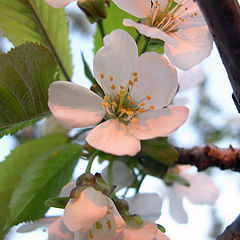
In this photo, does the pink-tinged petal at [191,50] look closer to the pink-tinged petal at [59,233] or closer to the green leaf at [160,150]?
the green leaf at [160,150]

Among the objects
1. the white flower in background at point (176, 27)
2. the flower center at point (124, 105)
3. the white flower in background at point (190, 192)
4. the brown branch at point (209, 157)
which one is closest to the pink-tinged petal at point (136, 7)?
the white flower in background at point (176, 27)

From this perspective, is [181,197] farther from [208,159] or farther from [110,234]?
[110,234]

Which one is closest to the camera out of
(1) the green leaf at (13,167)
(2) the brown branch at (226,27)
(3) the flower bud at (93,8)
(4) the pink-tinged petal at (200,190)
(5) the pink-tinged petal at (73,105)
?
(2) the brown branch at (226,27)

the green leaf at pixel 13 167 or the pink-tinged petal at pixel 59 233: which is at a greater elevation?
the green leaf at pixel 13 167

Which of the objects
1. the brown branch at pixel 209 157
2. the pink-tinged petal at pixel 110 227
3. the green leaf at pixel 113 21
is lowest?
the brown branch at pixel 209 157

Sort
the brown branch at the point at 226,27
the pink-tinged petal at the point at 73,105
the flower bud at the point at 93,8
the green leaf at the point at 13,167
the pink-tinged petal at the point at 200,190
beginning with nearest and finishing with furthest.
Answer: the brown branch at the point at 226,27
the pink-tinged petal at the point at 73,105
the flower bud at the point at 93,8
the green leaf at the point at 13,167
the pink-tinged petal at the point at 200,190

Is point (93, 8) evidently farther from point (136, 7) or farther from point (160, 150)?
point (160, 150)

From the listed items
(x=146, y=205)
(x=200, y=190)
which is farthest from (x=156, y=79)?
(x=200, y=190)
